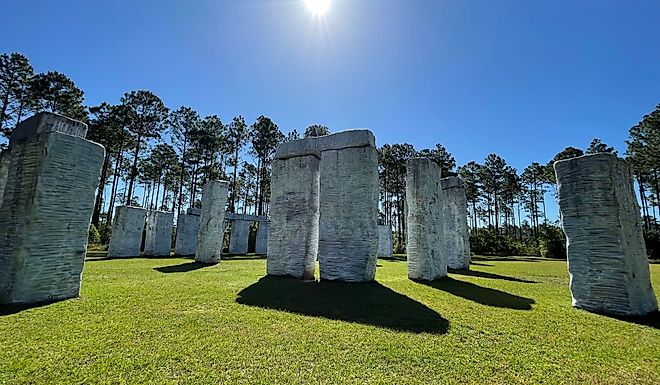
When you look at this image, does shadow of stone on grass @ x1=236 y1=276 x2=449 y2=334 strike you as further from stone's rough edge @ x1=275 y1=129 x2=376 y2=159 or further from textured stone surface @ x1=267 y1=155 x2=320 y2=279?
stone's rough edge @ x1=275 y1=129 x2=376 y2=159

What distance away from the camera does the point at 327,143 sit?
32.4ft

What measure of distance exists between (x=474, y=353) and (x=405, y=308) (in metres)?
2.22

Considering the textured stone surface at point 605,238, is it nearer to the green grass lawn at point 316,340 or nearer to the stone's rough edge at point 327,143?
the green grass lawn at point 316,340

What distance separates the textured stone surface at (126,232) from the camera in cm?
1691

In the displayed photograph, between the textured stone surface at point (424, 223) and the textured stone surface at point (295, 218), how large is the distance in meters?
3.14

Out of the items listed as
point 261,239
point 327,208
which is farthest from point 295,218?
point 261,239

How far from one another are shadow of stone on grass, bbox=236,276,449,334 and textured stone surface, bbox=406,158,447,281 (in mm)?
2139

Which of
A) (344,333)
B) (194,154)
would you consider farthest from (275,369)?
(194,154)

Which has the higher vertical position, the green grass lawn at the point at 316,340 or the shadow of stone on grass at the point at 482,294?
the shadow of stone on grass at the point at 482,294

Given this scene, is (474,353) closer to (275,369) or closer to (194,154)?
(275,369)

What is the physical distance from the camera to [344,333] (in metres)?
4.50

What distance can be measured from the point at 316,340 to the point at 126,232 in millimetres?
17164

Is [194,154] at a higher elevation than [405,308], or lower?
higher

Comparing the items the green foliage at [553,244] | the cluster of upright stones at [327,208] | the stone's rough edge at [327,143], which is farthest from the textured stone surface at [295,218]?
the green foliage at [553,244]
